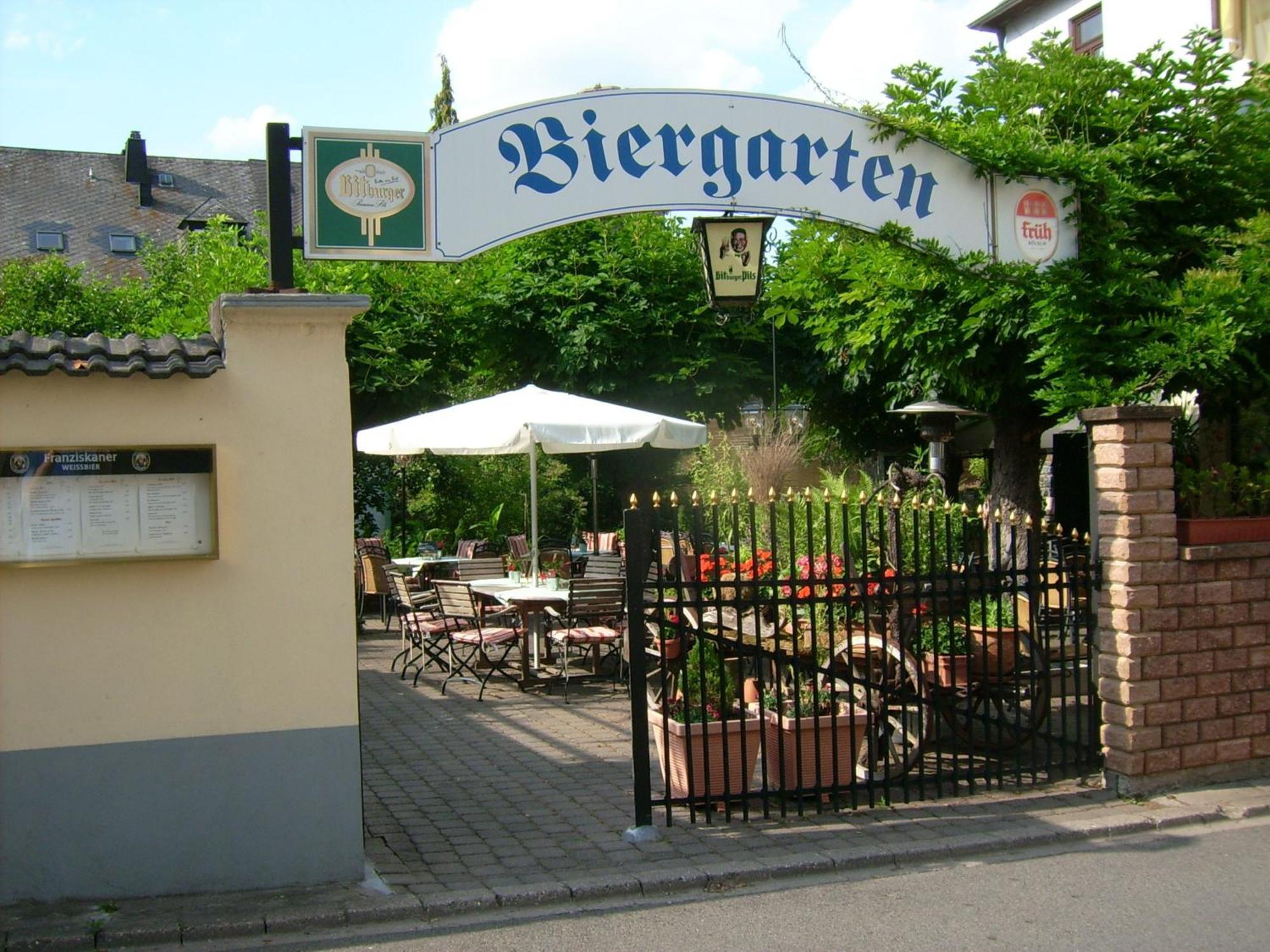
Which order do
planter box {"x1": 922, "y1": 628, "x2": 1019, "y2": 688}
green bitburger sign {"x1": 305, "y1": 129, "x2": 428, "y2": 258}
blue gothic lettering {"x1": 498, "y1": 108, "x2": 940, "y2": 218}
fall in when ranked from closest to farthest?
green bitburger sign {"x1": 305, "y1": 129, "x2": 428, "y2": 258}, blue gothic lettering {"x1": 498, "y1": 108, "x2": 940, "y2": 218}, planter box {"x1": 922, "y1": 628, "x2": 1019, "y2": 688}

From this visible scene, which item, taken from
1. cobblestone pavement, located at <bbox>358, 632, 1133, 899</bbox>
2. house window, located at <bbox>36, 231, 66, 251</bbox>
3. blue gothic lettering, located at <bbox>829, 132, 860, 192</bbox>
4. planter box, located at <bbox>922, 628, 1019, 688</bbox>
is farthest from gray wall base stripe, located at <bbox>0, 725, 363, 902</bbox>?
house window, located at <bbox>36, 231, 66, 251</bbox>

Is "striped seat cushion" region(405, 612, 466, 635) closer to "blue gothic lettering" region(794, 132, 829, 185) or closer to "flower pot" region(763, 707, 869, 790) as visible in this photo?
"flower pot" region(763, 707, 869, 790)

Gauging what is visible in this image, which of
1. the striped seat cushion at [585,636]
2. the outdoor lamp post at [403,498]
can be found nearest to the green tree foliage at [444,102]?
the outdoor lamp post at [403,498]

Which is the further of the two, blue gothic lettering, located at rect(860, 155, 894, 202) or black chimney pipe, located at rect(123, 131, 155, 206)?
black chimney pipe, located at rect(123, 131, 155, 206)

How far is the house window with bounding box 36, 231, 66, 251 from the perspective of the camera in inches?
1303

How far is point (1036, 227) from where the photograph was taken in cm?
723

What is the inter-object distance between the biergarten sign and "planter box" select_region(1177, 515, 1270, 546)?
1.79 metres

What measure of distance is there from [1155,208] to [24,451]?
6.50 meters

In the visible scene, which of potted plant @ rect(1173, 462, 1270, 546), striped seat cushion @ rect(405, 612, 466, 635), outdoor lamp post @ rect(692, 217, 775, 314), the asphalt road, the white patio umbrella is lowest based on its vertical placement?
the asphalt road

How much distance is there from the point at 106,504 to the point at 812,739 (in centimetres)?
355

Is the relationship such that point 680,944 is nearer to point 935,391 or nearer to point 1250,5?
point 935,391

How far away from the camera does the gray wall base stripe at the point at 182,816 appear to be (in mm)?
4914

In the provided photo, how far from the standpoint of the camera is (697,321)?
16.3 meters

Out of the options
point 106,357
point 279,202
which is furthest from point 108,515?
point 279,202
